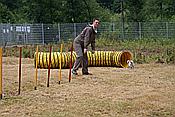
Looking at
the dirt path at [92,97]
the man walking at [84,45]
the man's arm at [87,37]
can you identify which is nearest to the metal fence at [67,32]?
the man walking at [84,45]

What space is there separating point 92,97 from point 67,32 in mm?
31258

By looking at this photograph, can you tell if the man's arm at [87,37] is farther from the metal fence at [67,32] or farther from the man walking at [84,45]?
the metal fence at [67,32]

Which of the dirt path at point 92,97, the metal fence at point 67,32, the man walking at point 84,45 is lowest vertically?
the dirt path at point 92,97

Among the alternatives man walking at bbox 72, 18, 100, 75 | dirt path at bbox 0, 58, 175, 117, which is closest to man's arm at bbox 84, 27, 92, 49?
man walking at bbox 72, 18, 100, 75

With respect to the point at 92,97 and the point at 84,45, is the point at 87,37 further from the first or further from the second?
the point at 92,97

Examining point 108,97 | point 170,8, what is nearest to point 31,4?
point 170,8

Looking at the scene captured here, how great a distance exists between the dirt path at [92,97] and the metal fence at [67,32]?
2525 centimetres

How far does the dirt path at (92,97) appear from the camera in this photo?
8469 millimetres

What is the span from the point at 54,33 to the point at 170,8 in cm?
1452

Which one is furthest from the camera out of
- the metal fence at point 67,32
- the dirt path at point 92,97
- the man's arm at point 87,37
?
the metal fence at point 67,32

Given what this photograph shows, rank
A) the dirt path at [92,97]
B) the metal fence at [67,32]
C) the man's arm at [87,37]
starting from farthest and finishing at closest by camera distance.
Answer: the metal fence at [67,32] < the man's arm at [87,37] < the dirt path at [92,97]

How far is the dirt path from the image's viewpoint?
8.47 meters

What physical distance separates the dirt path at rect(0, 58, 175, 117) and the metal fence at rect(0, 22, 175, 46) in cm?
2525

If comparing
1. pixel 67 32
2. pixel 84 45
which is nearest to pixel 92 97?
pixel 84 45
